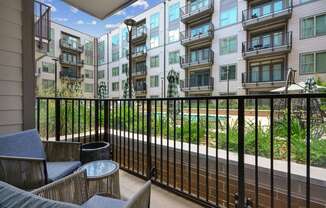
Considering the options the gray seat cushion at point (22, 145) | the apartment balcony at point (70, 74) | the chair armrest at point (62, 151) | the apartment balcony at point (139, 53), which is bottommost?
the chair armrest at point (62, 151)

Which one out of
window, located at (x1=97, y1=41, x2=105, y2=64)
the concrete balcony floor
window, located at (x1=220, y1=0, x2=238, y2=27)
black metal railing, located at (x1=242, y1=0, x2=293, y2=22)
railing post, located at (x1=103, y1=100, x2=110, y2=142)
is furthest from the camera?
window, located at (x1=97, y1=41, x2=105, y2=64)

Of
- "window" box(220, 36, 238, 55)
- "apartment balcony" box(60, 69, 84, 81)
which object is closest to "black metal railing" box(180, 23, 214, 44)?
"window" box(220, 36, 238, 55)

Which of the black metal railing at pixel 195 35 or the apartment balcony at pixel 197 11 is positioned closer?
the black metal railing at pixel 195 35

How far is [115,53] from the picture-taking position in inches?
910

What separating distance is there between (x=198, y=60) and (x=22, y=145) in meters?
15.5

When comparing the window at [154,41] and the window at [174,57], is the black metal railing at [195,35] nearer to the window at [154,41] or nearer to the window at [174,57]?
the window at [174,57]

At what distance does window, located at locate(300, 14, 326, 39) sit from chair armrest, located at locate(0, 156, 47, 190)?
1439 cm

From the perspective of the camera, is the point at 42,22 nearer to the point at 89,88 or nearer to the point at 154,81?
the point at 154,81

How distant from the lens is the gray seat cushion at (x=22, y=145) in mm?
1683

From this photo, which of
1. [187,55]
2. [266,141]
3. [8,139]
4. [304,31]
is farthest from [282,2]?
[8,139]

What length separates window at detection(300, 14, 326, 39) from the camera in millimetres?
11396

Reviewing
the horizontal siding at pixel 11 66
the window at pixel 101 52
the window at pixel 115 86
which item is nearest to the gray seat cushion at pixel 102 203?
the horizontal siding at pixel 11 66

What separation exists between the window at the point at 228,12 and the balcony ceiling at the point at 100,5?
13.4 meters

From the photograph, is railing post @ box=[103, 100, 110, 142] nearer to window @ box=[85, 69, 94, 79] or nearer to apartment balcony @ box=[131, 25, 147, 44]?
apartment balcony @ box=[131, 25, 147, 44]
